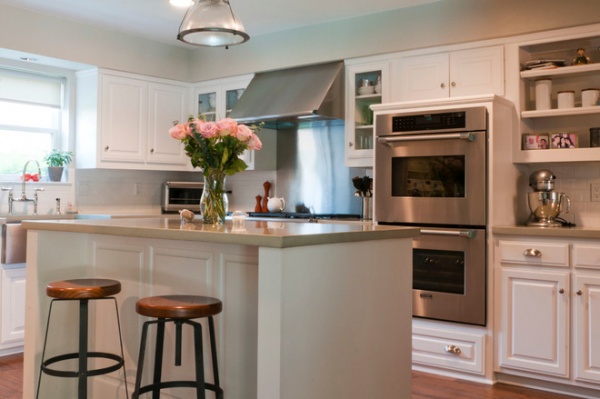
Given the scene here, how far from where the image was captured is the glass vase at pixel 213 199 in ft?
9.82

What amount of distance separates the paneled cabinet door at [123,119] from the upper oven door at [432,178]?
236 centimetres

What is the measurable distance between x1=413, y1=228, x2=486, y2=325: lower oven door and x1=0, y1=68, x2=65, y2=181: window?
133 inches

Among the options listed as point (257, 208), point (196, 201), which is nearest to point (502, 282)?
point (257, 208)

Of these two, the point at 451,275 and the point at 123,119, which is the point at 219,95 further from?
the point at 451,275

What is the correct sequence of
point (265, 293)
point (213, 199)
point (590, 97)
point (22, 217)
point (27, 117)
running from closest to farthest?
point (265, 293), point (213, 199), point (590, 97), point (22, 217), point (27, 117)

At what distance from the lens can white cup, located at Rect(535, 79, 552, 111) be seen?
4066mm

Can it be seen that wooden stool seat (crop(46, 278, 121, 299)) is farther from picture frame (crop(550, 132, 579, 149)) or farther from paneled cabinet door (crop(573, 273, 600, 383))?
picture frame (crop(550, 132, 579, 149))

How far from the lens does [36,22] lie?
192 inches

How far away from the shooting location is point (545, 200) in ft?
13.0

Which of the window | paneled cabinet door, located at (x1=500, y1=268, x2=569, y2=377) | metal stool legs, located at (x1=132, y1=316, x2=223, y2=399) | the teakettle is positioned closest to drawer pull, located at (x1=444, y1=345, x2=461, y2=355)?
paneled cabinet door, located at (x1=500, y1=268, x2=569, y2=377)

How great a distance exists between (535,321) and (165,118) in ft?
12.2

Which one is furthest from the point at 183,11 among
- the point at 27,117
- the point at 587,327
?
the point at 587,327

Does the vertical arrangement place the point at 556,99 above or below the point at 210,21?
below

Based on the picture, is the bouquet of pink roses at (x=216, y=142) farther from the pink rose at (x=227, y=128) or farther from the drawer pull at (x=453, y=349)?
the drawer pull at (x=453, y=349)
